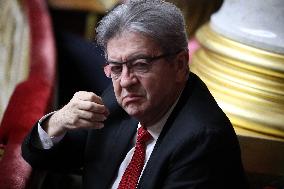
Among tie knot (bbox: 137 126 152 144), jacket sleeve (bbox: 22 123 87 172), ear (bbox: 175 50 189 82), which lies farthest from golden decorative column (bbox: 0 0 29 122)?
ear (bbox: 175 50 189 82)

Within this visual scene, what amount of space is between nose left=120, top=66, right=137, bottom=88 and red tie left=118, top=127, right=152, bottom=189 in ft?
0.58

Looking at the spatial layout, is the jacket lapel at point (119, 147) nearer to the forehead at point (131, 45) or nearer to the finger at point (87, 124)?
the finger at point (87, 124)

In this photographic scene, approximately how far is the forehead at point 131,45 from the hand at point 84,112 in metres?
0.15

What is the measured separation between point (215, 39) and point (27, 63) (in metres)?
0.87

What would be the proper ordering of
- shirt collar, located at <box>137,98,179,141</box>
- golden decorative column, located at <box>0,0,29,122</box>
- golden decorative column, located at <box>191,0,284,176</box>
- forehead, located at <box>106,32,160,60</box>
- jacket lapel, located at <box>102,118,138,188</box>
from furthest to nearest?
golden decorative column, located at <box>0,0,29,122</box>
golden decorative column, located at <box>191,0,284,176</box>
jacket lapel, located at <box>102,118,138,188</box>
shirt collar, located at <box>137,98,179,141</box>
forehead, located at <box>106,32,160,60</box>

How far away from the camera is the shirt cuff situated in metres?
1.34

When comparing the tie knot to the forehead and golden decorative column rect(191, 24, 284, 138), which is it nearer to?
the forehead

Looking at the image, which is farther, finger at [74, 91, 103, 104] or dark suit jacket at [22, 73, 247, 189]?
finger at [74, 91, 103, 104]

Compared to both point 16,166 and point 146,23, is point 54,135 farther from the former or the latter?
point 146,23

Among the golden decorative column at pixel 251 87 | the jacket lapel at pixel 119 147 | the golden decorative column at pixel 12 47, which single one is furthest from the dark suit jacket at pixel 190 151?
the golden decorative column at pixel 12 47

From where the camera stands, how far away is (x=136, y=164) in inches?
47.8

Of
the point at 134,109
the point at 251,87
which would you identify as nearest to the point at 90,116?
the point at 134,109

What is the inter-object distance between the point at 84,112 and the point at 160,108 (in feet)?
0.67

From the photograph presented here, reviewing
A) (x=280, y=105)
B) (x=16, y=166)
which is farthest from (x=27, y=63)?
(x=280, y=105)
